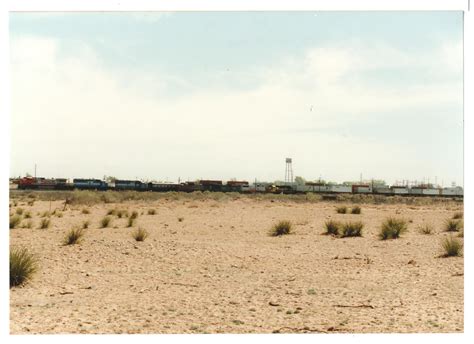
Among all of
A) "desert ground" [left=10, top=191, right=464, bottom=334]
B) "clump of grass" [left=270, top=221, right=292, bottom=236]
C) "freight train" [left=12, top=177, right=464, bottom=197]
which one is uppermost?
"freight train" [left=12, top=177, right=464, bottom=197]

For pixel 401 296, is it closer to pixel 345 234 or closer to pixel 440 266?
pixel 440 266

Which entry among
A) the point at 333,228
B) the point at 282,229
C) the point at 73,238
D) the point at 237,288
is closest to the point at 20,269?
the point at 237,288

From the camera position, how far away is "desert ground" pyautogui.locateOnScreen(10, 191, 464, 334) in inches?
191

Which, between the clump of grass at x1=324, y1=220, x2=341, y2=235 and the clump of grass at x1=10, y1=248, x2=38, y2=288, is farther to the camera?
the clump of grass at x1=324, y1=220, x2=341, y2=235

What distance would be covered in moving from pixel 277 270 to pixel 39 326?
14.1ft

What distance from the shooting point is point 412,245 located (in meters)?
11.4

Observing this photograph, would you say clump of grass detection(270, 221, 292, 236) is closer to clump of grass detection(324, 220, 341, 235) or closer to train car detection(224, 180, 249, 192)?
clump of grass detection(324, 220, 341, 235)

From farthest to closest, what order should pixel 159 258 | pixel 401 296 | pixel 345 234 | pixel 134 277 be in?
pixel 345 234 < pixel 159 258 < pixel 134 277 < pixel 401 296

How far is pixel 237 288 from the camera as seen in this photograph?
667 cm

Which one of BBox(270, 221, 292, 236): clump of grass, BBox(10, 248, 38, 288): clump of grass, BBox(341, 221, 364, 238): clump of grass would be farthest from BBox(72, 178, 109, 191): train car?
BBox(10, 248, 38, 288): clump of grass

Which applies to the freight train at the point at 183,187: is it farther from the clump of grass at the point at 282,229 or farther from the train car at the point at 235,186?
the clump of grass at the point at 282,229
